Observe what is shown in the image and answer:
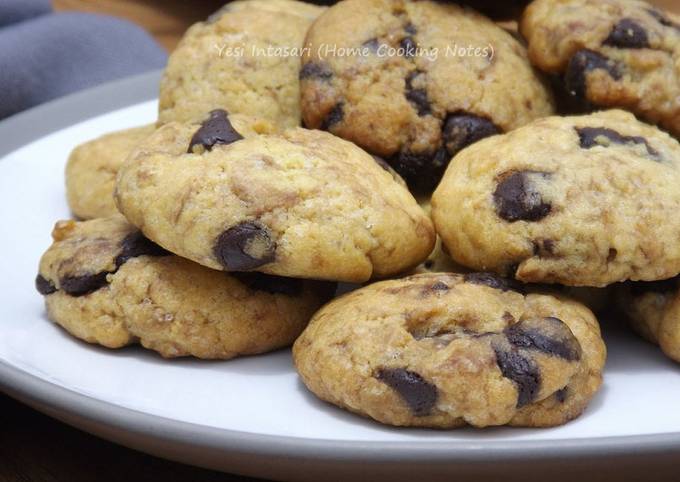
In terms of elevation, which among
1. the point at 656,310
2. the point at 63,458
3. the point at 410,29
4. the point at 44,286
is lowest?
the point at 63,458

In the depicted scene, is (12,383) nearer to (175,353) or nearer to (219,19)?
(175,353)

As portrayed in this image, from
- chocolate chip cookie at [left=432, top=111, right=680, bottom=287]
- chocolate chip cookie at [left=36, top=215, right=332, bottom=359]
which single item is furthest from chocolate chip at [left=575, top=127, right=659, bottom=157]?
chocolate chip cookie at [left=36, top=215, right=332, bottom=359]

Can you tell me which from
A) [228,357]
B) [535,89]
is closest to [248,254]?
[228,357]

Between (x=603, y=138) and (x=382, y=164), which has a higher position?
(x=603, y=138)

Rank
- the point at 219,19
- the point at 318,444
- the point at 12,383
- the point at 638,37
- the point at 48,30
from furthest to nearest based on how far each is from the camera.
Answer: the point at 48,30 → the point at 219,19 → the point at 638,37 → the point at 12,383 → the point at 318,444

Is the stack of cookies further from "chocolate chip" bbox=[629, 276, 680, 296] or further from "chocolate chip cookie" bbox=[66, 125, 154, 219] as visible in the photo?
"chocolate chip cookie" bbox=[66, 125, 154, 219]

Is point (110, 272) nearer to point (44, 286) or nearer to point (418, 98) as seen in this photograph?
point (44, 286)

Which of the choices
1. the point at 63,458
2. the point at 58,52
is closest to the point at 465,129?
the point at 63,458
